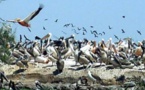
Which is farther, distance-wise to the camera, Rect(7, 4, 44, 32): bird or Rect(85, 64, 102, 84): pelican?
Rect(85, 64, 102, 84): pelican

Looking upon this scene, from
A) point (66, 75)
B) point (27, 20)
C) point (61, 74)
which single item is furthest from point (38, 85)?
point (27, 20)

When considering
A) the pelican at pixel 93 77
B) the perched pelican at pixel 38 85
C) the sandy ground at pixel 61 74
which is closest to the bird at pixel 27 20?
the perched pelican at pixel 38 85

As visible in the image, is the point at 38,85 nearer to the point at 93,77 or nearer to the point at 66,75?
the point at 66,75

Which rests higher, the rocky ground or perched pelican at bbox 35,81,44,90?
the rocky ground

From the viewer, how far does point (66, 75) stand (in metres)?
24.1

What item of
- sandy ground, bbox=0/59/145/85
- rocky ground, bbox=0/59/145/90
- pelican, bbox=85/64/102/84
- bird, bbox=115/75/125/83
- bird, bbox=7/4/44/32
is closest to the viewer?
bird, bbox=7/4/44/32

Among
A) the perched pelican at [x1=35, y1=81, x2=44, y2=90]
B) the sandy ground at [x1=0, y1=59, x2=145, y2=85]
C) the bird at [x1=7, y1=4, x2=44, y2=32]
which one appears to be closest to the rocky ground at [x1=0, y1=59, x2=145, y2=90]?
the sandy ground at [x1=0, y1=59, x2=145, y2=85]

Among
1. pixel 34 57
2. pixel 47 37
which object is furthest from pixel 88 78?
pixel 47 37

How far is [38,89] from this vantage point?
22000 millimetres

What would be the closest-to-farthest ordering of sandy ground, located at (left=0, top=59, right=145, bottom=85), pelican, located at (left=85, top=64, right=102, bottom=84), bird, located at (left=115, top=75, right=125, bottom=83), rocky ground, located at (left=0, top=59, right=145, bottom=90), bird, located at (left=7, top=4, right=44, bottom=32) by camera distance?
bird, located at (left=7, top=4, right=44, bottom=32) → bird, located at (left=115, top=75, right=125, bottom=83) → rocky ground, located at (left=0, top=59, right=145, bottom=90) → sandy ground, located at (left=0, top=59, right=145, bottom=85) → pelican, located at (left=85, top=64, right=102, bottom=84)

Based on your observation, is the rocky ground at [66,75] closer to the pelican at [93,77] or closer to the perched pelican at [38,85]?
the pelican at [93,77]

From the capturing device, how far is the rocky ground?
23.0 metres

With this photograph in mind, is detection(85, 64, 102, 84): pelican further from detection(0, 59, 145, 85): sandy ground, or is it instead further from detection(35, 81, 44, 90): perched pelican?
detection(35, 81, 44, 90): perched pelican

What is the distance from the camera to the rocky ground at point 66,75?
23.0 m
